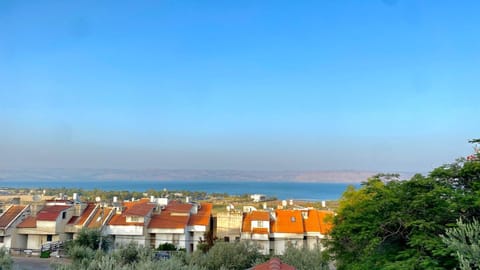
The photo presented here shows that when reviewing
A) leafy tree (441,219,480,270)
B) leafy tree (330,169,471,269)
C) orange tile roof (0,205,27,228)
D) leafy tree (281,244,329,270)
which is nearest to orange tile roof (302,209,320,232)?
leafy tree (281,244,329,270)

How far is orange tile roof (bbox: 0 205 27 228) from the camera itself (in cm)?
3306

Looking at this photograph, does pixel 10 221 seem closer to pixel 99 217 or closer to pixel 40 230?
pixel 40 230

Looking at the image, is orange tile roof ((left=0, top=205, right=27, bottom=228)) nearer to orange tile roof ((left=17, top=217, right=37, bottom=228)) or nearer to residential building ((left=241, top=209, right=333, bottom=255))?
orange tile roof ((left=17, top=217, right=37, bottom=228))

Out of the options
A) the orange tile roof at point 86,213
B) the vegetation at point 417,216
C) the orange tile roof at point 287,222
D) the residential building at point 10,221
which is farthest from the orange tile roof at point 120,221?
the vegetation at point 417,216

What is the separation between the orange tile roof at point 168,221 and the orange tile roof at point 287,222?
29.2 feet

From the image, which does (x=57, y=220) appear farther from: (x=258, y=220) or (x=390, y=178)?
(x=390, y=178)

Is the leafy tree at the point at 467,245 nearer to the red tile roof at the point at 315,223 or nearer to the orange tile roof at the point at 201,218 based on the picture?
the red tile roof at the point at 315,223

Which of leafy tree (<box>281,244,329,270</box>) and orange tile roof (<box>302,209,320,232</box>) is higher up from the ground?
leafy tree (<box>281,244,329,270</box>)

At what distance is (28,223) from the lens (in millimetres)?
33938

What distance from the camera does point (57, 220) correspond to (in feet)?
112

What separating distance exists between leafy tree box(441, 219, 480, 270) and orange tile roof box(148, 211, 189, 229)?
30.6m

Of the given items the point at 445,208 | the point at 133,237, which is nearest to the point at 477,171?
the point at 445,208

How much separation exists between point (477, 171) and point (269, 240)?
1061 inches

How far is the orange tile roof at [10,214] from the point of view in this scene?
1302 inches
